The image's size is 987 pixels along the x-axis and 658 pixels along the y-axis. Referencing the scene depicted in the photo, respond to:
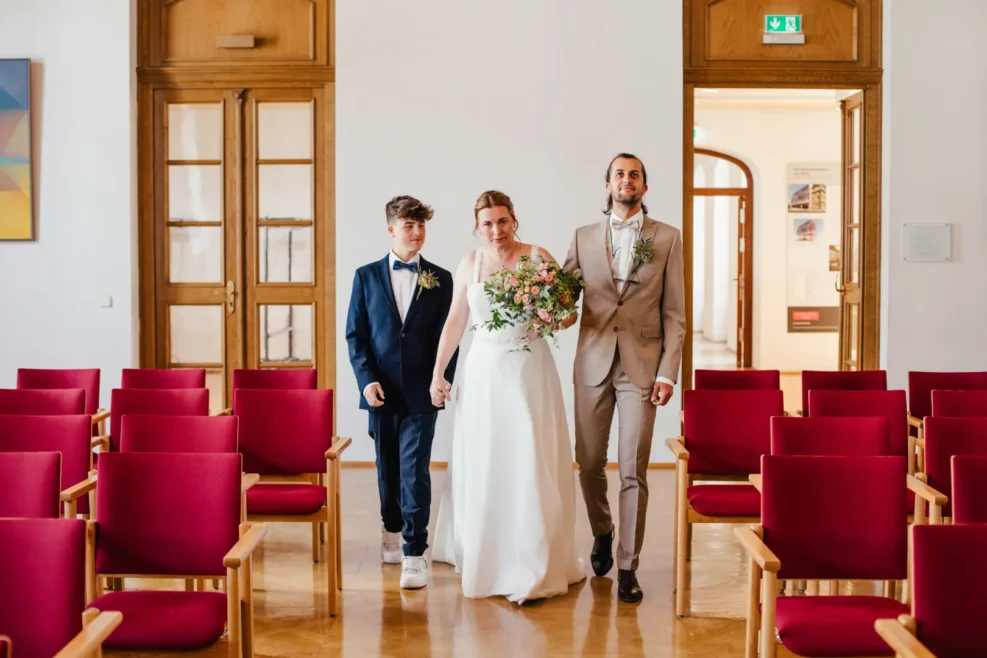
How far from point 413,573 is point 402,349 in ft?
3.59

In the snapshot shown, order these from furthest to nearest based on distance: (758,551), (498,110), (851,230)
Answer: (851,230) → (498,110) → (758,551)

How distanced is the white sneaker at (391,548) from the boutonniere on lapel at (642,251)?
1.94 metres

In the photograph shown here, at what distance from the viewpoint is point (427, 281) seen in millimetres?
4727

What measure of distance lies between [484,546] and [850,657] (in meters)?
1.89

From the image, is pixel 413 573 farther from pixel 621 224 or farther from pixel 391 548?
pixel 621 224

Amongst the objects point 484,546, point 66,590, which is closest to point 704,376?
point 484,546

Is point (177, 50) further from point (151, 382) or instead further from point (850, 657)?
point (850, 657)

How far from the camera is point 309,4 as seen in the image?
7711 millimetres

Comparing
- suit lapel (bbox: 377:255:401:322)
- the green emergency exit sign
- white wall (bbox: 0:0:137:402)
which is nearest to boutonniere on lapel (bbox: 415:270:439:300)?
suit lapel (bbox: 377:255:401:322)

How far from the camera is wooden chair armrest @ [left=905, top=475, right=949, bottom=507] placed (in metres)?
3.43

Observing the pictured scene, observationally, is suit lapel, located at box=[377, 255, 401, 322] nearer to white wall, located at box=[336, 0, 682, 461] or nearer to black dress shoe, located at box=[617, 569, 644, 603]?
black dress shoe, located at box=[617, 569, 644, 603]

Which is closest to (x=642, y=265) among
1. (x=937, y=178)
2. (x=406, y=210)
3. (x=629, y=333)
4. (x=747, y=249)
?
(x=629, y=333)

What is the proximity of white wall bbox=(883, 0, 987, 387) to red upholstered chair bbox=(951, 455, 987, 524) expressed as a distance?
499cm

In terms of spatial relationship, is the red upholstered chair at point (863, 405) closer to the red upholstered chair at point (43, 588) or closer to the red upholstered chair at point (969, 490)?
the red upholstered chair at point (969, 490)
